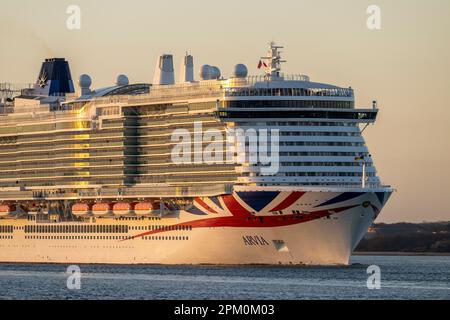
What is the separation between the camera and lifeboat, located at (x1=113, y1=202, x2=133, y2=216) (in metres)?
106

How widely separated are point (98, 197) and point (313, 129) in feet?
61.7

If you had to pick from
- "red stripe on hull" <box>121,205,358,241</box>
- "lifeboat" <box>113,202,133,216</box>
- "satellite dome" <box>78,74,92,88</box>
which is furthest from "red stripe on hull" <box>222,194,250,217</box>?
"satellite dome" <box>78,74,92,88</box>

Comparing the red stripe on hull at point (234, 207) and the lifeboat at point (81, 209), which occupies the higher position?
the red stripe on hull at point (234, 207)

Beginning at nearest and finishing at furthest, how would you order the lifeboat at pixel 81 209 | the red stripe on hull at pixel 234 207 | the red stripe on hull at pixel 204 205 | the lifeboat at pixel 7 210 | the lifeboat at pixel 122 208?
1. the red stripe on hull at pixel 234 207
2. the red stripe on hull at pixel 204 205
3. the lifeboat at pixel 122 208
4. the lifeboat at pixel 81 209
5. the lifeboat at pixel 7 210

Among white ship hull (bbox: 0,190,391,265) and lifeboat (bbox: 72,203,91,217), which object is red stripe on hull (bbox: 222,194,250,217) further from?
lifeboat (bbox: 72,203,91,217)

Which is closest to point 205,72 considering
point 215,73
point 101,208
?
point 215,73

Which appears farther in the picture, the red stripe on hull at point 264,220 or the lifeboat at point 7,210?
the lifeboat at point 7,210

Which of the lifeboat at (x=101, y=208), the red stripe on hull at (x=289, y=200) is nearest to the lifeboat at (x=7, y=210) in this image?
the lifeboat at (x=101, y=208)

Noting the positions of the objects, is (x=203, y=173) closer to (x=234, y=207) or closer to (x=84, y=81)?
(x=234, y=207)

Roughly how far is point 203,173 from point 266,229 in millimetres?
6545

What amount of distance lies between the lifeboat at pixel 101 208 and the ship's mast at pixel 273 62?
15.2m

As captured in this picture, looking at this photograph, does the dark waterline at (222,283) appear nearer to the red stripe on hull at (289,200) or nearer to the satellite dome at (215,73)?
the red stripe on hull at (289,200)

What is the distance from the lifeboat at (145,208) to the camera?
4117 inches
